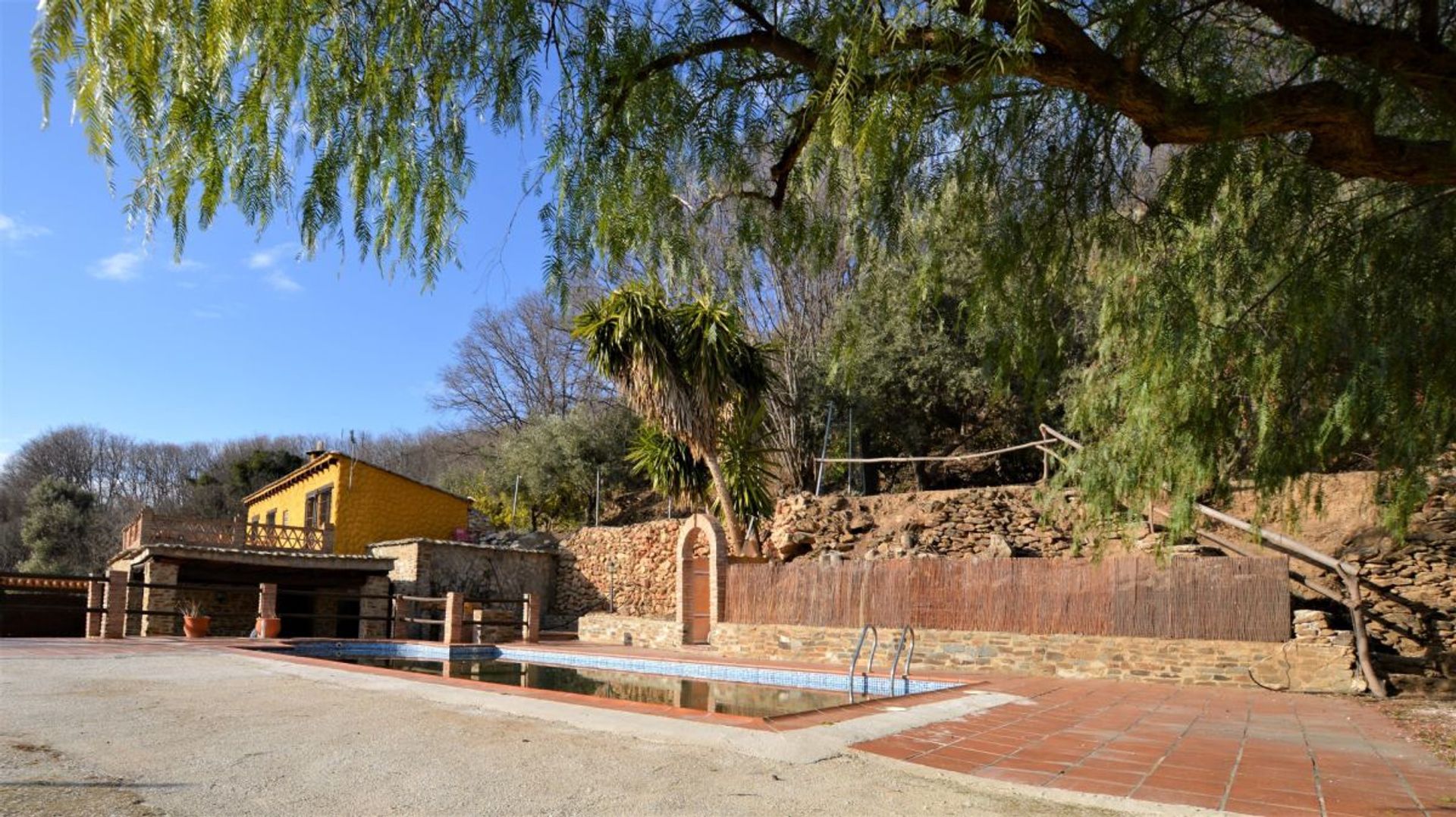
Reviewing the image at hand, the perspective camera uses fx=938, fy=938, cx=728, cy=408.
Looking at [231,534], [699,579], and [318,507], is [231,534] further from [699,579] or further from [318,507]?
[699,579]

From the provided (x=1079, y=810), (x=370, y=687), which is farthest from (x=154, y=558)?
(x=1079, y=810)

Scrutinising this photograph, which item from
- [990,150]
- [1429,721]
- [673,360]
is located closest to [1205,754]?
[1429,721]

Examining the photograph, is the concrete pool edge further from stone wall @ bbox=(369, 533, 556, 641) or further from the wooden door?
stone wall @ bbox=(369, 533, 556, 641)

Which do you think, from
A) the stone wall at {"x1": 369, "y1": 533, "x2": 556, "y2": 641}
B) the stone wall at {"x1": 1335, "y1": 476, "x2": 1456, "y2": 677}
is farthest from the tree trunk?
the stone wall at {"x1": 1335, "y1": 476, "x2": 1456, "y2": 677}

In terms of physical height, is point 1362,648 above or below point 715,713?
above

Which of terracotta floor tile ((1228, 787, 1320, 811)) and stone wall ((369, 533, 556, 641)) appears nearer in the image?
terracotta floor tile ((1228, 787, 1320, 811))

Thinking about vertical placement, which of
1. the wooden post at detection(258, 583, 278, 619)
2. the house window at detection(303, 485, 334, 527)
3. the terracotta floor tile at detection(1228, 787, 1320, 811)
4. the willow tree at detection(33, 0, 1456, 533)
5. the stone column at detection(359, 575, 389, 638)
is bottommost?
the stone column at detection(359, 575, 389, 638)

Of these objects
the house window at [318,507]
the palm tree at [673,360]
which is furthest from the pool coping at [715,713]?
the house window at [318,507]

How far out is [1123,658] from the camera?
10250mm

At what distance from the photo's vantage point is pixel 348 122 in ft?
13.0

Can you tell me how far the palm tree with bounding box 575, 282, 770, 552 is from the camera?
15.9m

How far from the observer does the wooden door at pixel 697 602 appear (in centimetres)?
1572

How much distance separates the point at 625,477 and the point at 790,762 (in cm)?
2249

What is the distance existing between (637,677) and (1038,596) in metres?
5.16
